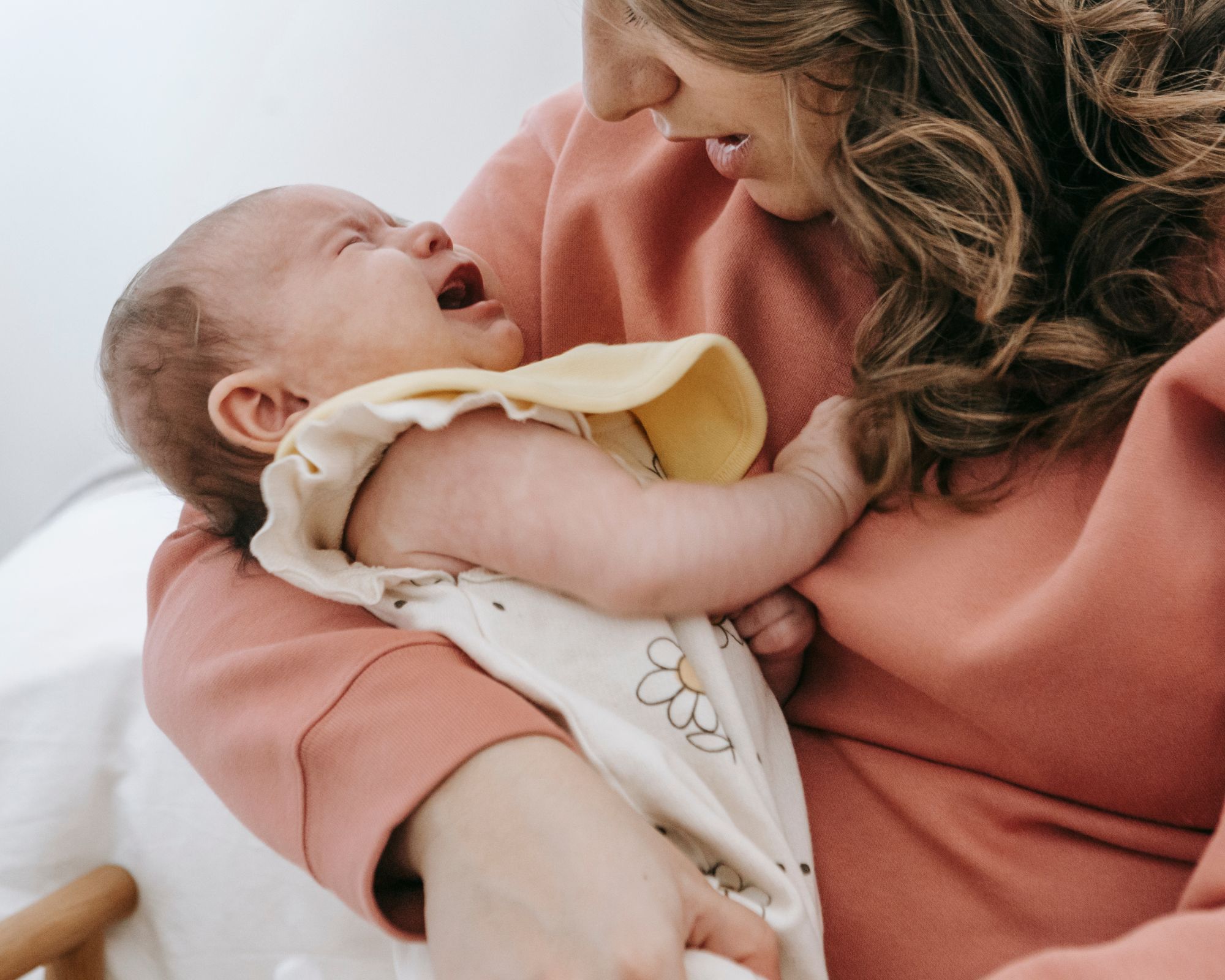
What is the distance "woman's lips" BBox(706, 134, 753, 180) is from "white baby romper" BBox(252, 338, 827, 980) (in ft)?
0.89

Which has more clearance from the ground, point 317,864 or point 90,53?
point 90,53

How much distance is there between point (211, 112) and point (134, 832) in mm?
1373

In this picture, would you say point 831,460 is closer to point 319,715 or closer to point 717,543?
point 717,543

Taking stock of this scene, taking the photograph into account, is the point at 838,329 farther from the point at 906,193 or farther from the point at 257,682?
the point at 257,682

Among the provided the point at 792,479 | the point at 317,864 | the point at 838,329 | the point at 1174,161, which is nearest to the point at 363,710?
the point at 317,864

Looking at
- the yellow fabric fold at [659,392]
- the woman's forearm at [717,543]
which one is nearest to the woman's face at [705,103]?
the yellow fabric fold at [659,392]

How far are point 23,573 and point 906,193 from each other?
1.29m

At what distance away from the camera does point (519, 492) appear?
0.74 metres

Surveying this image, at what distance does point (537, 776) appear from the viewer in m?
0.66

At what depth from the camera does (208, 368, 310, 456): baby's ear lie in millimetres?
812

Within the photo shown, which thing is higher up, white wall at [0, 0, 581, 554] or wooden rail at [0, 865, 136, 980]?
white wall at [0, 0, 581, 554]

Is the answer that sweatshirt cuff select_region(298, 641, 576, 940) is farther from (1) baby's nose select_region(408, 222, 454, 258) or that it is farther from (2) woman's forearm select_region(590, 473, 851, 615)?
(1) baby's nose select_region(408, 222, 454, 258)

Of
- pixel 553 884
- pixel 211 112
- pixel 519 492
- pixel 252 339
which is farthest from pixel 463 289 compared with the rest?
pixel 211 112

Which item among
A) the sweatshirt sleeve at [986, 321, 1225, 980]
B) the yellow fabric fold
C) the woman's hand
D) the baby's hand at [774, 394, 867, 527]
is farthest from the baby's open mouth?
the sweatshirt sleeve at [986, 321, 1225, 980]
